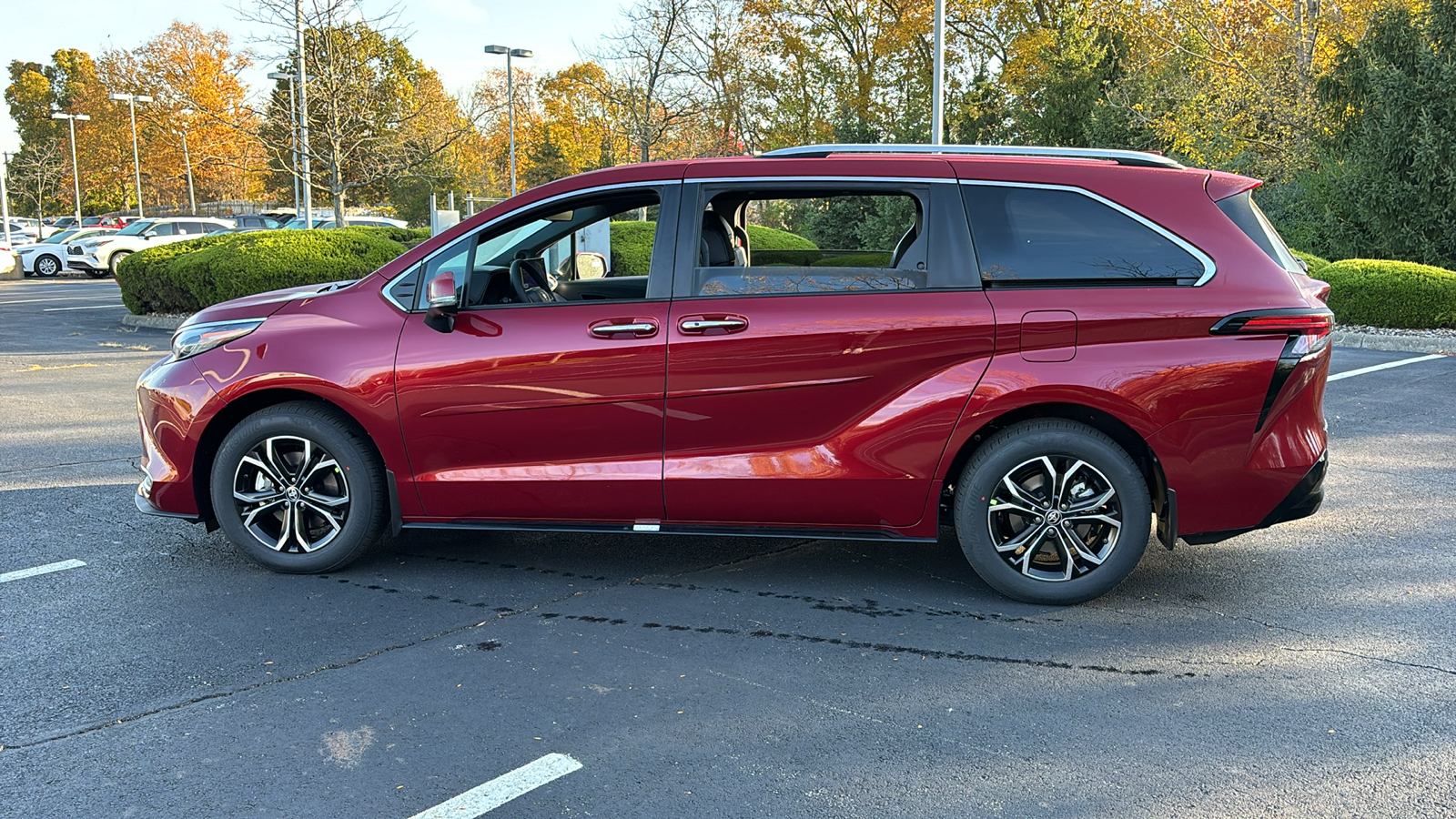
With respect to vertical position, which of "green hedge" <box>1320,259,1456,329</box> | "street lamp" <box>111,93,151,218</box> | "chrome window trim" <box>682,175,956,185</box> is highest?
"street lamp" <box>111,93,151,218</box>

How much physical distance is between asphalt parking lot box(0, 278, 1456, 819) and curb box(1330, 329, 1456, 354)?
8531 millimetres

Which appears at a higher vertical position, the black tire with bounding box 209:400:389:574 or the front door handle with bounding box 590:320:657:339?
the front door handle with bounding box 590:320:657:339

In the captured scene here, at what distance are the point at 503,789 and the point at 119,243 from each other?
33.7 m

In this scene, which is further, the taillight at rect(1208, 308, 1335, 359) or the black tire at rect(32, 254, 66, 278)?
the black tire at rect(32, 254, 66, 278)

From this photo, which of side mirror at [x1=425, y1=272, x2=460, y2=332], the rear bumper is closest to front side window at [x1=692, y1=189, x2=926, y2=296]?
side mirror at [x1=425, y1=272, x2=460, y2=332]

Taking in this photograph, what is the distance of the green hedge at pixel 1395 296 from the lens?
1414cm

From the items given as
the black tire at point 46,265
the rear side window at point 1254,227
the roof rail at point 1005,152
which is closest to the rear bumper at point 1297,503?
the rear side window at point 1254,227

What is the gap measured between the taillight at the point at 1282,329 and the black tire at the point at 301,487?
3.61 m

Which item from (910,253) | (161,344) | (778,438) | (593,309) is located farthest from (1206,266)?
(161,344)

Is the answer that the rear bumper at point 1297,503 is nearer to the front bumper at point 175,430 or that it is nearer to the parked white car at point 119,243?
the front bumper at point 175,430

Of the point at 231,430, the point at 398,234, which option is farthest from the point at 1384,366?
the point at 398,234

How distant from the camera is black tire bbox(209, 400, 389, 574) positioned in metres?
4.98

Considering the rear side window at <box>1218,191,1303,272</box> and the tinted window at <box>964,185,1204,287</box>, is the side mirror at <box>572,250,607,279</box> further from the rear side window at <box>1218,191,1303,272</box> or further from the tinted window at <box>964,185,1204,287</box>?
the rear side window at <box>1218,191,1303,272</box>

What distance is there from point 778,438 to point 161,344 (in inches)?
488
